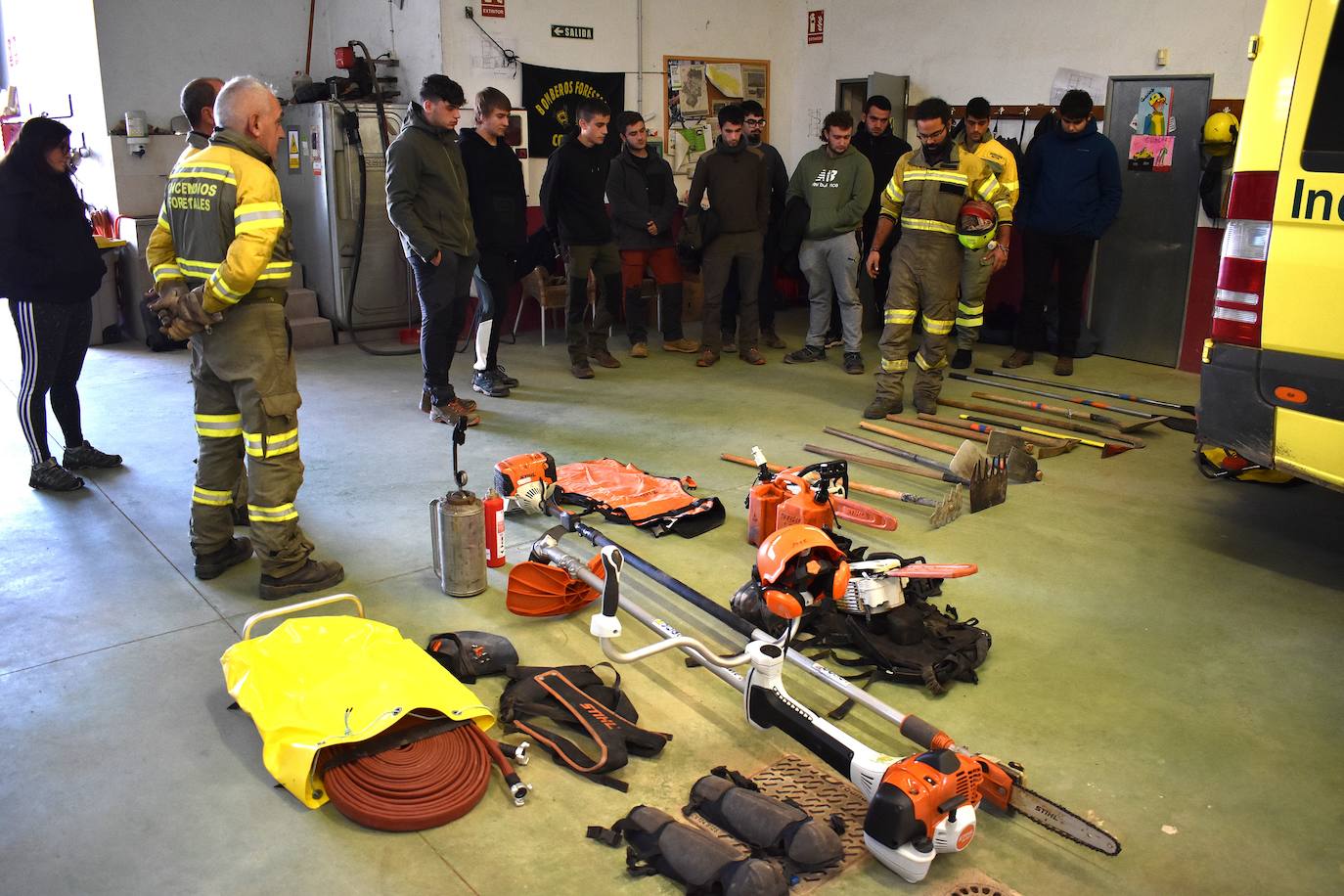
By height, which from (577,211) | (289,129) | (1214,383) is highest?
(289,129)

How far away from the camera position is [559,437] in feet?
20.6

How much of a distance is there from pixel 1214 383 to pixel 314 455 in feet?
14.5

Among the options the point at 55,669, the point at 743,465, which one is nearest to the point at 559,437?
the point at 743,465

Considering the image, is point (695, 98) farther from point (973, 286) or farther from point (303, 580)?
point (303, 580)

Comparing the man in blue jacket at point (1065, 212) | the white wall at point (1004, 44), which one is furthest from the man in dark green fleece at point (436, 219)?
the white wall at point (1004, 44)

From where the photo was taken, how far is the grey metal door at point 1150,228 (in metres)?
7.91

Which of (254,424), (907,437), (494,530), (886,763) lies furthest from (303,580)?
(907,437)

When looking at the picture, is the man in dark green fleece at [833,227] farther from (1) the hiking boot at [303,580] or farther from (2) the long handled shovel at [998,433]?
(1) the hiking boot at [303,580]

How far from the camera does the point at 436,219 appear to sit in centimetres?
633

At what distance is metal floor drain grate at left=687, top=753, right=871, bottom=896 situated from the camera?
2651mm

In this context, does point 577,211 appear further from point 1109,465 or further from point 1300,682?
point 1300,682

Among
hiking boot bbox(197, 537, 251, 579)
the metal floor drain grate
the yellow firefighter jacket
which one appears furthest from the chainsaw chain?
the yellow firefighter jacket

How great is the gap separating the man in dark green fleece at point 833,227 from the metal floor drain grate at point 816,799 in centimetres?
530

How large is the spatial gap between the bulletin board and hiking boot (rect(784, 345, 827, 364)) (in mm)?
2457
